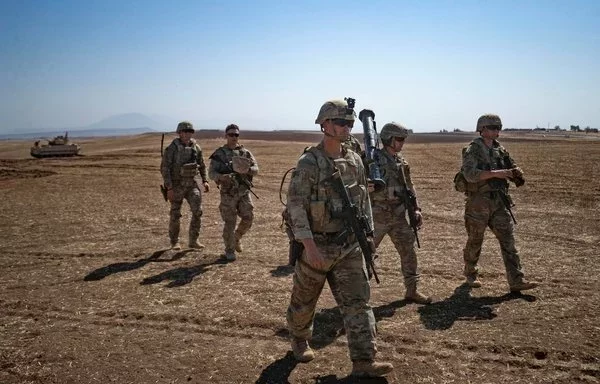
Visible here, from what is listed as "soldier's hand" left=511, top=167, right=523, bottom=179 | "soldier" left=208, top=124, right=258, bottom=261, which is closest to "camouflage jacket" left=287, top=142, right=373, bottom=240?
"soldier's hand" left=511, top=167, right=523, bottom=179

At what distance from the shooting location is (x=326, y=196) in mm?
4551

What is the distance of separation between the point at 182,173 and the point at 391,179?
4907 mm

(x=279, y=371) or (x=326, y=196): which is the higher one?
(x=326, y=196)

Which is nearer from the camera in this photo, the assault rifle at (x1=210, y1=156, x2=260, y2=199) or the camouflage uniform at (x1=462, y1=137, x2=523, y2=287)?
the camouflage uniform at (x1=462, y1=137, x2=523, y2=287)

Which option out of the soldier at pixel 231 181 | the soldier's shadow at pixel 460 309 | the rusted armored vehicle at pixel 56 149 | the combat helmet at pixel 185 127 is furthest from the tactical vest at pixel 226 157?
the rusted armored vehicle at pixel 56 149

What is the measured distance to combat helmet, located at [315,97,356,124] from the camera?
14.7 ft

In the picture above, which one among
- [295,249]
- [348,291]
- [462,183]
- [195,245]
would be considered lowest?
[195,245]

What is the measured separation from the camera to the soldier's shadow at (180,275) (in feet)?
25.9

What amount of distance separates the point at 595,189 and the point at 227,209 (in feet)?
46.5

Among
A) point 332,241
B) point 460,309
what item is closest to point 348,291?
point 332,241

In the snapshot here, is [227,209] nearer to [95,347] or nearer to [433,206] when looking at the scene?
[95,347]

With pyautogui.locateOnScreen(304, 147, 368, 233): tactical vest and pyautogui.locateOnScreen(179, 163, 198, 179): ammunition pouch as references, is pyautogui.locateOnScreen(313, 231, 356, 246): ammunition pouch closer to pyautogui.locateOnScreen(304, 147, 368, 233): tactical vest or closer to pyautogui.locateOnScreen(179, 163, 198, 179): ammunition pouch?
pyautogui.locateOnScreen(304, 147, 368, 233): tactical vest

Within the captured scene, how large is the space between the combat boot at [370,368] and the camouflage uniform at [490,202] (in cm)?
339

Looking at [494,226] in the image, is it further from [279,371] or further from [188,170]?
[188,170]
